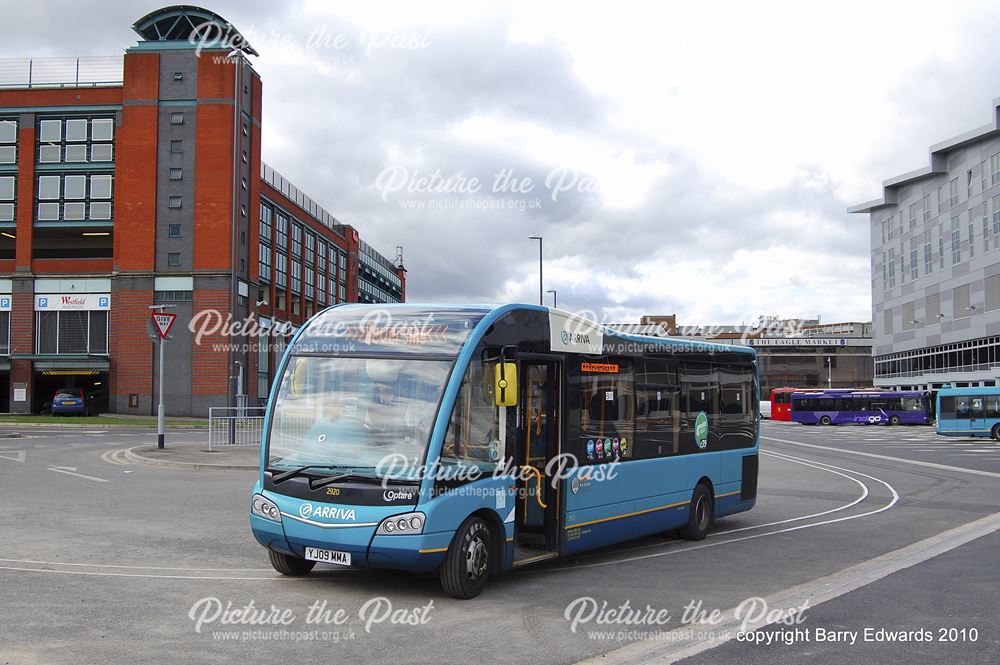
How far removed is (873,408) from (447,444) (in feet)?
209

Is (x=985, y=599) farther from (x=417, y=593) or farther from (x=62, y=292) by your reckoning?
(x=62, y=292)

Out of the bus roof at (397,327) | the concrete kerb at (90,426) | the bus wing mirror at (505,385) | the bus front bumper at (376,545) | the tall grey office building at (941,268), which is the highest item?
the tall grey office building at (941,268)

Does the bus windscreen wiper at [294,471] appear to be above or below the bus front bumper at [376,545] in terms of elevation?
above

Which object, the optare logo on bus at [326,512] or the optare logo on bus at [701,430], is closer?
the optare logo on bus at [326,512]

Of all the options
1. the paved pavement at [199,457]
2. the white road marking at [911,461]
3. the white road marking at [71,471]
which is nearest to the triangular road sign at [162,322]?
the paved pavement at [199,457]

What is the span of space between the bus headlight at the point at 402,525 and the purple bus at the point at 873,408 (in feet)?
207

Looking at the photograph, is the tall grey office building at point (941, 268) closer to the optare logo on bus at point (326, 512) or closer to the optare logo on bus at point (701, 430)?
the optare logo on bus at point (701, 430)

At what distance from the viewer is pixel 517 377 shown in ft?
28.8

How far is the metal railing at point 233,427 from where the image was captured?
79.4 feet

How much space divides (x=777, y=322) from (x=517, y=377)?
414 ft

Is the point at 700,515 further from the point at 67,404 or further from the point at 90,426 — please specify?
the point at 67,404

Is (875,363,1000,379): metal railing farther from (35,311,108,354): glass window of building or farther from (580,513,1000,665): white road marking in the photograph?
(35,311,108,354): glass window of building

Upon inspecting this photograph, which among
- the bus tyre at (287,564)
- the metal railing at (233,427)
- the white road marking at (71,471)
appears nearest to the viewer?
the bus tyre at (287,564)

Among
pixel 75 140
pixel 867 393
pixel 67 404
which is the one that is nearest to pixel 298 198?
pixel 75 140
